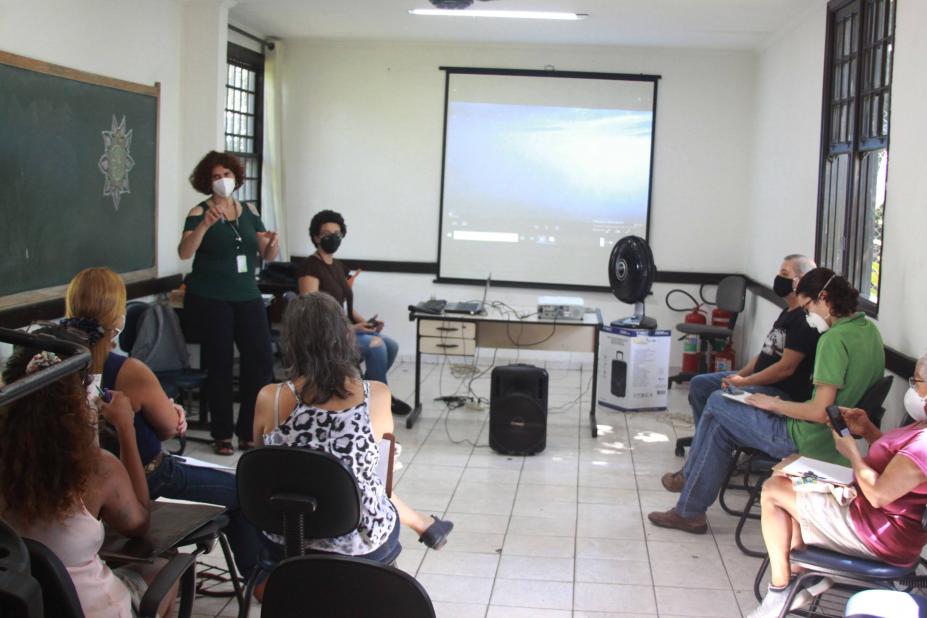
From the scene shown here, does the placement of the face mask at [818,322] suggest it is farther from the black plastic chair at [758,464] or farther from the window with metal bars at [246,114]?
the window with metal bars at [246,114]

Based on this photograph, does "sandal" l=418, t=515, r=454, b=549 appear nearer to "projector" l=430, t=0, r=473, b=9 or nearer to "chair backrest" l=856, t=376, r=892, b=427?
"chair backrest" l=856, t=376, r=892, b=427

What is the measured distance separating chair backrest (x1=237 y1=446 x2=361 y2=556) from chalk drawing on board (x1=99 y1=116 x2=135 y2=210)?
3244mm

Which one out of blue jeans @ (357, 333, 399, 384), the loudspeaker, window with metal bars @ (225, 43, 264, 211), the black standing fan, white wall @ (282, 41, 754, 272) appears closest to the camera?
the loudspeaker

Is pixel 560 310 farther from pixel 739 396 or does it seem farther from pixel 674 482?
pixel 739 396

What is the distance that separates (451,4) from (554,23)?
4.02ft

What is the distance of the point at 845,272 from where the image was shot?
5.47 m

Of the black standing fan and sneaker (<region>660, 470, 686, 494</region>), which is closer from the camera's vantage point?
sneaker (<region>660, 470, 686, 494</region>)

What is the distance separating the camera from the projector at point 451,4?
244 inches

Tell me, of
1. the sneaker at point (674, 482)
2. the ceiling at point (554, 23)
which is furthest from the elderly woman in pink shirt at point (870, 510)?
the ceiling at point (554, 23)

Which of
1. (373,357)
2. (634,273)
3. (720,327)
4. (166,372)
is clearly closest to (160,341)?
(166,372)

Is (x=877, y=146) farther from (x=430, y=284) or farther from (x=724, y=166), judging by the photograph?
(x=430, y=284)

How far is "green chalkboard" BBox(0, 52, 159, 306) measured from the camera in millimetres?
4500

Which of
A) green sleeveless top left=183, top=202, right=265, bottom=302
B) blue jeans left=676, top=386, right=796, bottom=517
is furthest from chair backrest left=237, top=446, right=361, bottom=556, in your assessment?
green sleeveless top left=183, top=202, right=265, bottom=302

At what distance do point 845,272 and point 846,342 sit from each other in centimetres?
179
